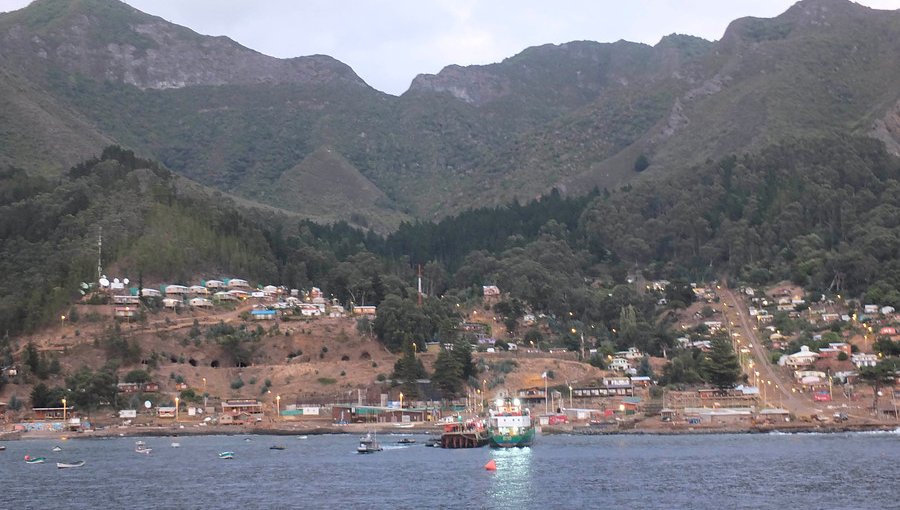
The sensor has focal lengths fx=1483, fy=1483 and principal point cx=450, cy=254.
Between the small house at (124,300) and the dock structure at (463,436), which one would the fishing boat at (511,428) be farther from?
the small house at (124,300)

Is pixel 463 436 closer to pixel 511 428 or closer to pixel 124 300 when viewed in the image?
pixel 511 428

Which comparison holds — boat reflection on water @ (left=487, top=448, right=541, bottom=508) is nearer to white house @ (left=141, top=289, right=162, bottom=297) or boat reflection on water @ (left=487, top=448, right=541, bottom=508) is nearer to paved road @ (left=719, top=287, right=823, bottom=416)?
paved road @ (left=719, top=287, right=823, bottom=416)

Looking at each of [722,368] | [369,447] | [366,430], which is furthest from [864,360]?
[369,447]

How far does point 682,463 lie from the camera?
4705 inches

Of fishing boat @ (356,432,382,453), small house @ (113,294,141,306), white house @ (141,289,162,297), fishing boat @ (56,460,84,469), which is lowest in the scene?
fishing boat @ (56,460,84,469)

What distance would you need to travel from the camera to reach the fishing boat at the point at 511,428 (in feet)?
461

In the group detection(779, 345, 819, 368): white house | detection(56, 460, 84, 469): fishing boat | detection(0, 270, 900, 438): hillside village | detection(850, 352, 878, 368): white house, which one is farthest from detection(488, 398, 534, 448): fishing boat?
detection(850, 352, 878, 368): white house

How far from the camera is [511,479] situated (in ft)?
360

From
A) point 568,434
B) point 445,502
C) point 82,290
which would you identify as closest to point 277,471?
point 445,502

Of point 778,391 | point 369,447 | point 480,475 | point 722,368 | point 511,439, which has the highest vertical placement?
point 722,368

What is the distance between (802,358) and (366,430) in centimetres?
Answer: 5807

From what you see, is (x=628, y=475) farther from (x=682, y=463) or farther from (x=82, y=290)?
(x=82, y=290)

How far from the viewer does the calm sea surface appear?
316ft

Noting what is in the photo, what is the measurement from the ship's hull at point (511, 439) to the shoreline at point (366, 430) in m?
20.6
